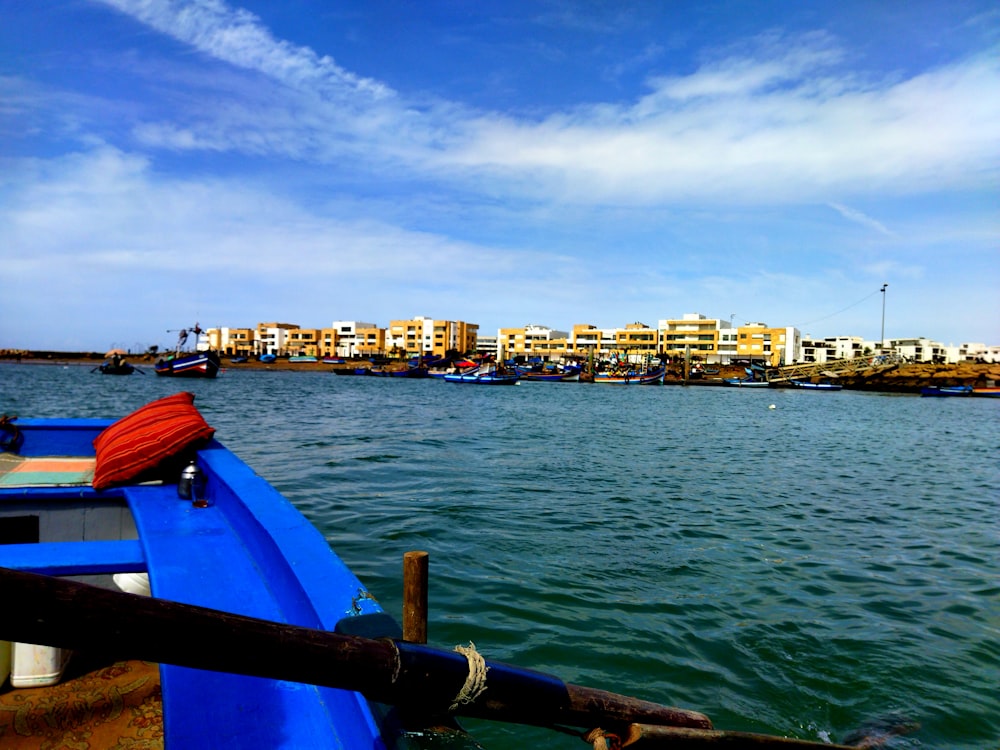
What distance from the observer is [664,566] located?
7.03 meters

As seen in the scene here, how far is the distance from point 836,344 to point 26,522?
155 metres

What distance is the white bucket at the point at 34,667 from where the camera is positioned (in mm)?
2793

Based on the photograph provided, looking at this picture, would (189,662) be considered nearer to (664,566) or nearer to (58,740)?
(58,740)

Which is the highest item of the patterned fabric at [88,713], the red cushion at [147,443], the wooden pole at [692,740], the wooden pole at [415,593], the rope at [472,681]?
the red cushion at [147,443]

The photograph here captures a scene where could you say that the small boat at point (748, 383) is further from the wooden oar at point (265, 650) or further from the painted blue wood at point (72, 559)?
the wooden oar at point (265, 650)

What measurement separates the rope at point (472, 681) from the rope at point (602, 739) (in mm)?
713

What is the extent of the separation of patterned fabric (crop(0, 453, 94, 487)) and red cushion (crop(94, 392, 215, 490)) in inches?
7.7

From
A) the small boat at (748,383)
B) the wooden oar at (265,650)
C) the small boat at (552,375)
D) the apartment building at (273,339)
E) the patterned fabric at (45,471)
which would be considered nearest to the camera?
the wooden oar at (265,650)

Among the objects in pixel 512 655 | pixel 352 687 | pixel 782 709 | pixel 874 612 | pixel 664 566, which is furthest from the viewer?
pixel 664 566

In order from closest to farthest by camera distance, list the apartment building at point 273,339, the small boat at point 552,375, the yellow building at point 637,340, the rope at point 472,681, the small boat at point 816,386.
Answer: the rope at point 472,681 → the small boat at point 816,386 → the small boat at point 552,375 → the yellow building at point 637,340 → the apartment building at point 273,339

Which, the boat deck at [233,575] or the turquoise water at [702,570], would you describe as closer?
the boat deck at [233,575]

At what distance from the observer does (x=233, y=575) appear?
3293 millimetres

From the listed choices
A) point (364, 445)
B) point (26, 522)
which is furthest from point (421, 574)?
point (364, 445)

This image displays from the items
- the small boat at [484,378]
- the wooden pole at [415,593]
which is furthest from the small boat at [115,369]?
the wooden pole at [415,593]
